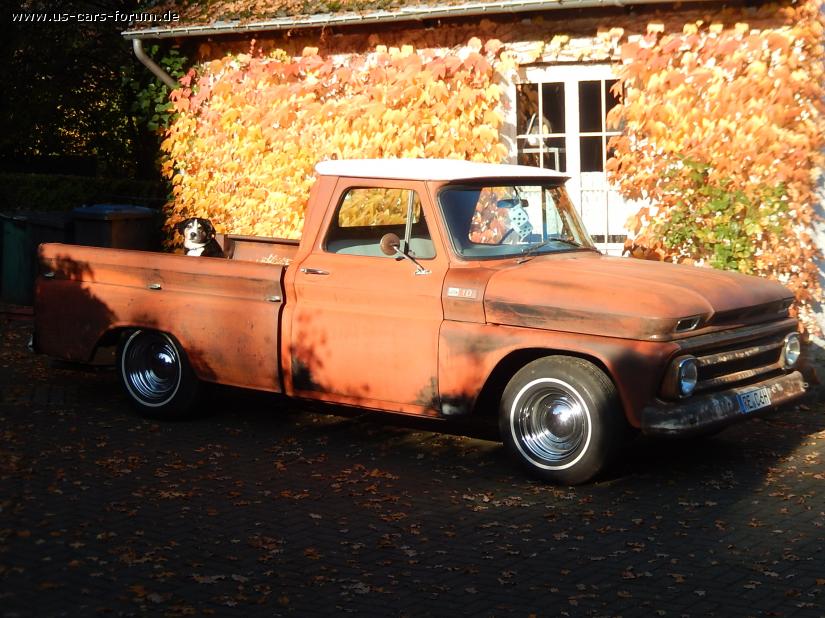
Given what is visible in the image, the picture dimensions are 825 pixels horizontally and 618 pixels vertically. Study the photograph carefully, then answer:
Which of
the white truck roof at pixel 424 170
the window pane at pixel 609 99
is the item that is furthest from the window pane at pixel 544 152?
the white truck roof at pixel 424 170

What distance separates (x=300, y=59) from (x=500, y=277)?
19.6 feet

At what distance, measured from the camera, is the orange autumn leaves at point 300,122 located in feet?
38.7

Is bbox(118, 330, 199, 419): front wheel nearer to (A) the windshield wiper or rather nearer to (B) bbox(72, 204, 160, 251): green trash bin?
(A) the windshield wiper

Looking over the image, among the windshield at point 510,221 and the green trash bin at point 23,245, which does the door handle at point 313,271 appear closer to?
the windshield at point 510,221

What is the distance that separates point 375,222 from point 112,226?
197 inches

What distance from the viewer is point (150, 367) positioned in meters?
9.17

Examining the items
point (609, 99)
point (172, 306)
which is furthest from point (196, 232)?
point (609, 99)

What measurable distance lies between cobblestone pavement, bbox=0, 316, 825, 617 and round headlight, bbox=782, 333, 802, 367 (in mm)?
641

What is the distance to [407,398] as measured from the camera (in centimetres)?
773

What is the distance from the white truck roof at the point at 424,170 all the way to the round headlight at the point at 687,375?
183 centimetres

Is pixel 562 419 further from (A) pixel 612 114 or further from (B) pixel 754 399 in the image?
(A) pixel 612 114

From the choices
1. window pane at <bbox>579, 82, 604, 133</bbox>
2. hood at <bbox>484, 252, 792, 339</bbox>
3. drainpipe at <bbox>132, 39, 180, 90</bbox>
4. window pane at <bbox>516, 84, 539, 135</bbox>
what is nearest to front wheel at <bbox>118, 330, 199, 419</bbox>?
hood at <bbox>484, 252, 792, 339</bbox>

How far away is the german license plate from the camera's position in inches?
290

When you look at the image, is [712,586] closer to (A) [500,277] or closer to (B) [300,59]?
(A) [500,277]
